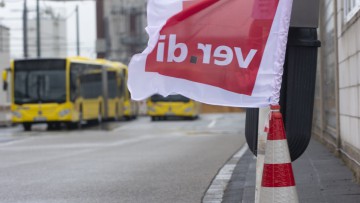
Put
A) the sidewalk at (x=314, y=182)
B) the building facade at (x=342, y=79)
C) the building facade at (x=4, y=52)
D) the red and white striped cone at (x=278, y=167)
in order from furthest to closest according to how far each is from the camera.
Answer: the building facade at (x=4, y=52) < the building facade at (x=342, y=79) < the sidewalk at (x=314, y=182) < the red and white striped cone at (x=278, y=167)

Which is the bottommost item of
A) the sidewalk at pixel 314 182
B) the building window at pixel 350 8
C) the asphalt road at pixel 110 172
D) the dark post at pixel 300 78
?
the asphalt road at pixel 110 172

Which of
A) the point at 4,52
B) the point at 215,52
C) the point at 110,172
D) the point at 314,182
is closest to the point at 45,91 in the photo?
the point at 110,172

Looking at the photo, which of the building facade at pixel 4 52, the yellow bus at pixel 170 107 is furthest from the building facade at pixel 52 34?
the yellow bus at pixel 170 107

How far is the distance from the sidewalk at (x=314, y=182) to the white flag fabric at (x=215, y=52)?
2705 mm

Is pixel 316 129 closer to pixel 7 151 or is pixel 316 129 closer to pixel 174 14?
pixel 7 151

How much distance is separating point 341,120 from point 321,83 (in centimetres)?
370

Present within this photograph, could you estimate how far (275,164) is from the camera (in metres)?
4.66

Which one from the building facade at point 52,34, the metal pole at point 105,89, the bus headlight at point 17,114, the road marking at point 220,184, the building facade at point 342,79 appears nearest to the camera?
the road marking at point 220,184

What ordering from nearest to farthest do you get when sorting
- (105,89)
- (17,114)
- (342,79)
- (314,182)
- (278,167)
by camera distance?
(278,167) → (314,182) → (342,79) → (17,114) → (105,89)

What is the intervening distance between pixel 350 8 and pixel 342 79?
1226 mm

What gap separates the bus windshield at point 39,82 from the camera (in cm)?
2655

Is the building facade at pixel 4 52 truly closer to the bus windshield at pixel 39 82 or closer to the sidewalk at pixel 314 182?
the bus windshield at pixel 39 82

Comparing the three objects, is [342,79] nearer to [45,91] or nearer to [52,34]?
[45,91]

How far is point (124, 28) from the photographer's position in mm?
61938
